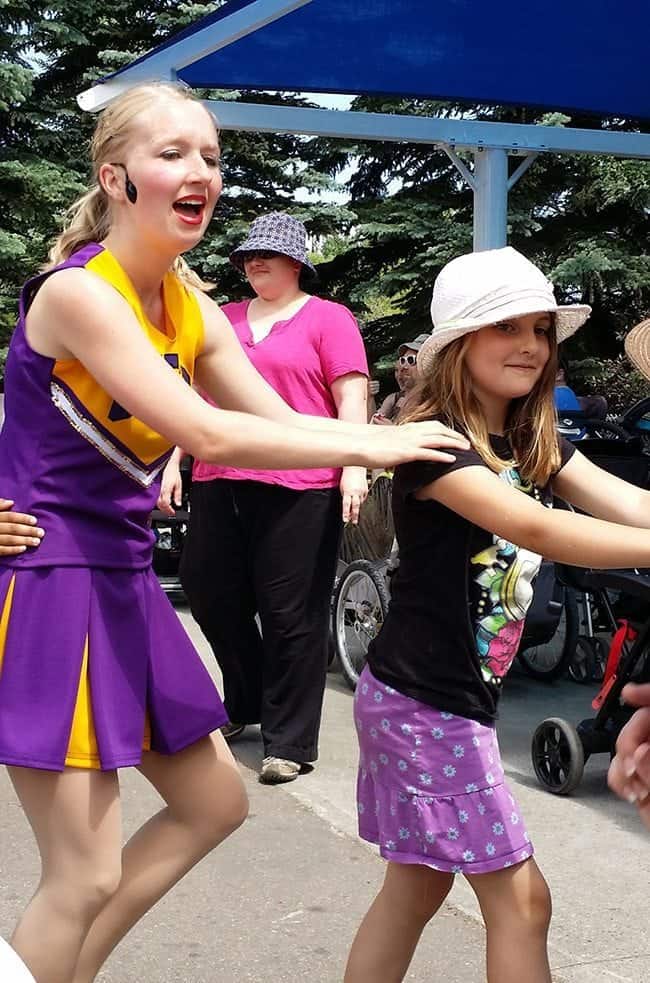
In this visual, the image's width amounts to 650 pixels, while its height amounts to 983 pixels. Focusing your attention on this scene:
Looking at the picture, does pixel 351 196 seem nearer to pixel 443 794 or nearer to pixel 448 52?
pixel 448 52

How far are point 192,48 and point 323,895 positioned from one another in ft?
15.5

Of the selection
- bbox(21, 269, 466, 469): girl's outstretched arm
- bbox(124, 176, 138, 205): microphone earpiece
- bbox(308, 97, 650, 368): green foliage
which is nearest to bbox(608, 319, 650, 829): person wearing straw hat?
bbox(21, 269, 466, 469): girl's outstretched arm

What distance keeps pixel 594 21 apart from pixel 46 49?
37.1 feet

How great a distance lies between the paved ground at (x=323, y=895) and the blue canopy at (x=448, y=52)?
4.10 metres

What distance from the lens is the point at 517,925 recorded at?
2.65m

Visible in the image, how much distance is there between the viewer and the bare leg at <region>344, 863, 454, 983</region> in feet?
9.20

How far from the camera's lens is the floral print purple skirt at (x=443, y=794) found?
8.68ft

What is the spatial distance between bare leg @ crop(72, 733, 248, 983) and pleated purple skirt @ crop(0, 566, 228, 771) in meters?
0.17

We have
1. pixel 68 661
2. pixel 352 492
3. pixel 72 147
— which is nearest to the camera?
pixel 68 661

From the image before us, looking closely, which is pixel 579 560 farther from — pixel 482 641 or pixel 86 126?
pixel 86 126

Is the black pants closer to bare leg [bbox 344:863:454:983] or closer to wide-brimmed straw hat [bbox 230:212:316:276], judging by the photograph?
wide-brimmed straw hat [bbox 230:212:316:276]

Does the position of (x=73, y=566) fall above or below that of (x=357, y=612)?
above

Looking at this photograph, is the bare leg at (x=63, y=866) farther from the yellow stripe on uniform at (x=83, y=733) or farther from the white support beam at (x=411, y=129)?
the white support beam at (x=411, y=129)

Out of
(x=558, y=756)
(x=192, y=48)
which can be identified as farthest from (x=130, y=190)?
(x=192, y=48)
